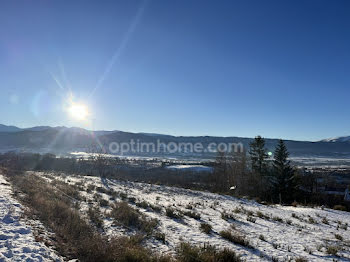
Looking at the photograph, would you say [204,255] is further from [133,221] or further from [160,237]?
[133,221]

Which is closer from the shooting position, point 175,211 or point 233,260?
point 233,260

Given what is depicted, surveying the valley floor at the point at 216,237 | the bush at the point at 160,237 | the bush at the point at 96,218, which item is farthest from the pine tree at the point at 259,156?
the bush at the point at 160,237

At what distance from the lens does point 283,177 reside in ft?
131

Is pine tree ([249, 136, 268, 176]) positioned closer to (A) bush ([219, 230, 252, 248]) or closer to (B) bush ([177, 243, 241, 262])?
(A) bush ([219, 230, 252, 248])

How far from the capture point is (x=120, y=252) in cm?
549

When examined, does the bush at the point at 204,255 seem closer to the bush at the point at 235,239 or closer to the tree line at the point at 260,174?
the bush at the point at 235,239

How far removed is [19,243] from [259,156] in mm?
42510

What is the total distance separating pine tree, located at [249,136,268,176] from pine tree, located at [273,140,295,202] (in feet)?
6.45

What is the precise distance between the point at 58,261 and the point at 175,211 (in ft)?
24.2

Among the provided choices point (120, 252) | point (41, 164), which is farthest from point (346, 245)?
point (41, 164)

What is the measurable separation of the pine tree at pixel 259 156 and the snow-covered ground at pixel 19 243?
40.5m

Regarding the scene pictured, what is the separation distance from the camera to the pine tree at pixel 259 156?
42.3 m

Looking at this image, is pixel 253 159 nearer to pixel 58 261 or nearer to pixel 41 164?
pixel 58 261

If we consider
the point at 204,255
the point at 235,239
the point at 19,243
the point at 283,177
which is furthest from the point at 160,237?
the point at 283,177
